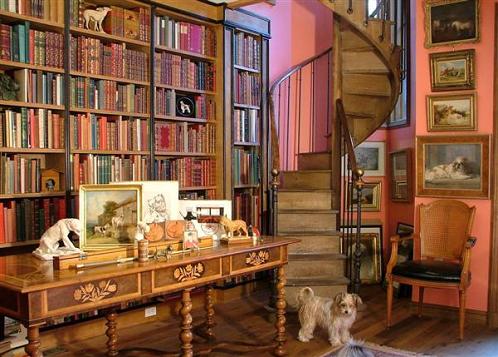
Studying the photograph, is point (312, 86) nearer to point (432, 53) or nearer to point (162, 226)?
point (432, 53)

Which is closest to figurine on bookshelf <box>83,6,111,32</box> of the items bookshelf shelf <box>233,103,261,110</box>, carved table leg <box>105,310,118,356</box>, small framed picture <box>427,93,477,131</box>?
bookshelf shelf <box>233,103,261,110</box>

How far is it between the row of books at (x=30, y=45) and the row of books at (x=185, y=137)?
106 centimetres

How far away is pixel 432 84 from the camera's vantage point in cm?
460

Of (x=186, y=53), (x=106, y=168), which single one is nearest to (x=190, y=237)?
(x=106, y=168)

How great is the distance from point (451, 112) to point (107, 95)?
2856 millimetres

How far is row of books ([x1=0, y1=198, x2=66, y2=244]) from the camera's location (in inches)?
136

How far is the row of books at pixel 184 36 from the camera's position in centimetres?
449

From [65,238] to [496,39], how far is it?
12.0 ft

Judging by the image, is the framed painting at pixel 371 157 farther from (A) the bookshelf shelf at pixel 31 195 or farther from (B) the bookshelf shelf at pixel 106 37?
(A) the bookshelf shelf at pixel 31 195

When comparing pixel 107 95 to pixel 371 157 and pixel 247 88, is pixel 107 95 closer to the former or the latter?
pixel 247 88

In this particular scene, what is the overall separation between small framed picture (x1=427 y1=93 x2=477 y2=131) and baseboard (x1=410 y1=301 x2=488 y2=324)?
153 centimetres

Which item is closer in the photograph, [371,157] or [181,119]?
[181,119]

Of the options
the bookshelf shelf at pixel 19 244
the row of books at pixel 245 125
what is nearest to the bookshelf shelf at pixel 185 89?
the row of books at pixel 245 125

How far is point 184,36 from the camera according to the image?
4.68 m
